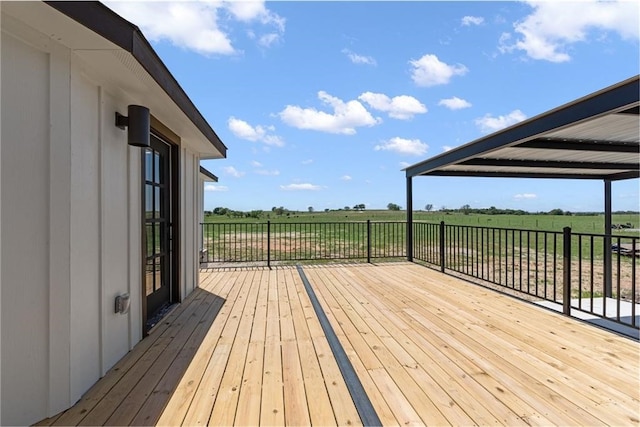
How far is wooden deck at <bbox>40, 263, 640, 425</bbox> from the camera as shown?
1519mm

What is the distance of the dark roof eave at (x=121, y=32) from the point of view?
131 cm

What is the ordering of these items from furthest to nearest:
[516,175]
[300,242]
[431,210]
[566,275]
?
1. [431,210]
2. [300,242]
3. [516,175]
4. [566,275]

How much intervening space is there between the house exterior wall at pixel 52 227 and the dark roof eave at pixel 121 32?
277mm

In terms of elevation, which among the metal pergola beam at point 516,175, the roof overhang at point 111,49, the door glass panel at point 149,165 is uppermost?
→ the roof overhang at point 111,49

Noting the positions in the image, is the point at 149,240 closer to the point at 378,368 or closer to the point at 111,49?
the point at 111,49

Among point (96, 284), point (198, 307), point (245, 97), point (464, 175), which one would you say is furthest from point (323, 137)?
point (96, 284)

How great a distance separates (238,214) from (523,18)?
16.1m

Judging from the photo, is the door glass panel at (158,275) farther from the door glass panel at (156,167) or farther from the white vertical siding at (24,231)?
the white vertical siding at (24,231)

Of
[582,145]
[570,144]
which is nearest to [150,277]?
[570,144]

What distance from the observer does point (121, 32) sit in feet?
5.03

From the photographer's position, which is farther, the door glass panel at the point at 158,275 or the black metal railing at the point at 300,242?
the black metal railing at the point at 300,242

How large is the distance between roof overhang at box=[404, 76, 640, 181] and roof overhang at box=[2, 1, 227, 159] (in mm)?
3121

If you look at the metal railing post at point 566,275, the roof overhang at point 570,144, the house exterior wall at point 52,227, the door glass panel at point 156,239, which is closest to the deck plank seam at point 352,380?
the house exterior wall at point 52,227

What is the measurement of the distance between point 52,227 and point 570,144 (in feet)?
15.8
